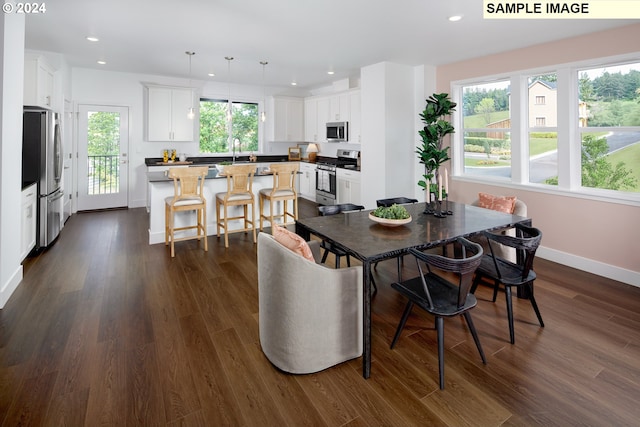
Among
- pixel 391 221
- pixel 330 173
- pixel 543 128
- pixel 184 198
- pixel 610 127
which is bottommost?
pixel 391 221

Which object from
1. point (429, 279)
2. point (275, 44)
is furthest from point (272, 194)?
point (429, 279)

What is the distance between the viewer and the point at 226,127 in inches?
319

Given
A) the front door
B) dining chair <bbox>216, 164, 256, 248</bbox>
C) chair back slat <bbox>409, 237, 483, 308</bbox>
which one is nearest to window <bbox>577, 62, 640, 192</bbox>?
chair back slat <bbox>409, 237, 483, 308</bbox>

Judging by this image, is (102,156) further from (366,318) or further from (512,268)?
(512,268)

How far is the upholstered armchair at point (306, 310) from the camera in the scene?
2.03 m

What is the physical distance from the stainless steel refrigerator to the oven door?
4442 mm

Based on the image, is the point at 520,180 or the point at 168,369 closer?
the point at 168,369

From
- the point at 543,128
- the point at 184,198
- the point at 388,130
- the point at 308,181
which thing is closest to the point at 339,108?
the point at 308,181

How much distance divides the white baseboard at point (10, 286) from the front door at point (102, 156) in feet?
12.3

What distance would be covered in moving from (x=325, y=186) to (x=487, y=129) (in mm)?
3344

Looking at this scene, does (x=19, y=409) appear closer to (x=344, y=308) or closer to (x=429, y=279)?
(x=344, y=308)

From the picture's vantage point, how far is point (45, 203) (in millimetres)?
4254

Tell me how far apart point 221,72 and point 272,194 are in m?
2.91

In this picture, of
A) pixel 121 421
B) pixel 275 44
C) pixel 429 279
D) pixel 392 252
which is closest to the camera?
pixel 121 421
